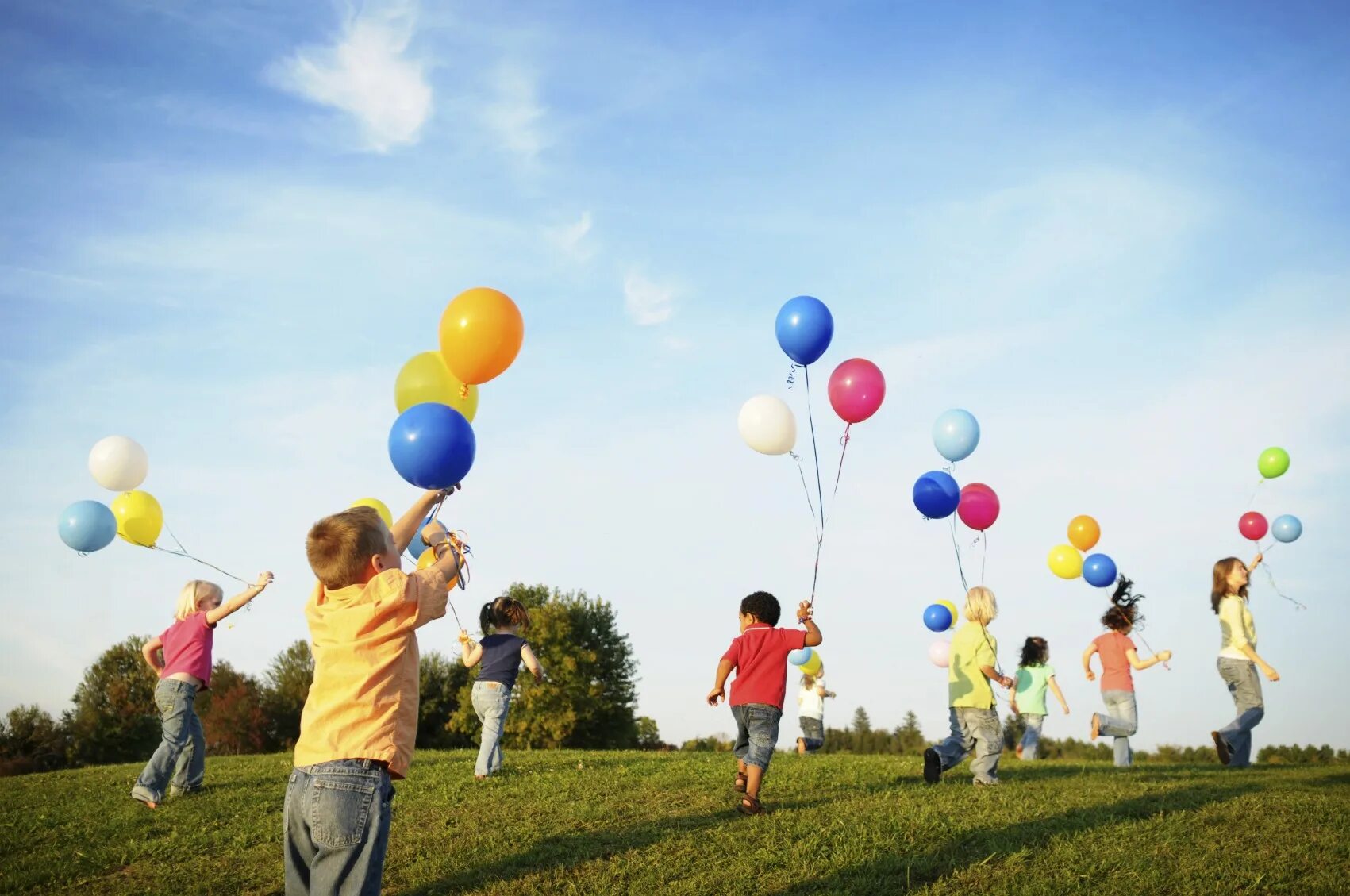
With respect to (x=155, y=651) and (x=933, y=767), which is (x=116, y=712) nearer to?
(x=155, y=651)

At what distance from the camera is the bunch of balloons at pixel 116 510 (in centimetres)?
1180

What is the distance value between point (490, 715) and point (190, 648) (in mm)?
2947

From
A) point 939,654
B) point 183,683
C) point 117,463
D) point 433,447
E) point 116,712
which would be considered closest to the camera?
point 433,447

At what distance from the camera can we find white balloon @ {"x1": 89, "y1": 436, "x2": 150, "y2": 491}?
12.2m

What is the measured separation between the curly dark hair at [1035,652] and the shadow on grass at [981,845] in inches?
245

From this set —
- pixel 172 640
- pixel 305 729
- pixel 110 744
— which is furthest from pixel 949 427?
pixel 110 744

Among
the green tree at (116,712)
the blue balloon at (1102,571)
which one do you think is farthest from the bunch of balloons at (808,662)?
the green tree at (116,712)

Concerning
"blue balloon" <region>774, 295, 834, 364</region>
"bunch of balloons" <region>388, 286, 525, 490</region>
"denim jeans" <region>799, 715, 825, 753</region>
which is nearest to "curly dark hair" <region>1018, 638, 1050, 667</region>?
"denim jeans" <region>799, 715, 825, 753</region>

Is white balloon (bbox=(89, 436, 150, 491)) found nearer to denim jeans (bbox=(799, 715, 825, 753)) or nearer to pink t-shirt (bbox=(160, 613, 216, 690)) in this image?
pink t-shirt (bbox=(160, 613, 216, 690))

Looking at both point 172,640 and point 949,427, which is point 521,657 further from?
point 949,427

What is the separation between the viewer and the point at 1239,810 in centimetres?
806

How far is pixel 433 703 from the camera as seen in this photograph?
109 ft

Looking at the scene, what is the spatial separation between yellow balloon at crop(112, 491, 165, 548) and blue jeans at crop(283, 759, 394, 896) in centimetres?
971

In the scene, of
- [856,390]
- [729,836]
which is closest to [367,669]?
[729,836]
